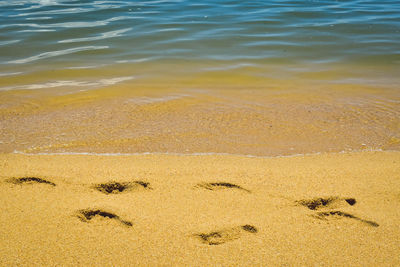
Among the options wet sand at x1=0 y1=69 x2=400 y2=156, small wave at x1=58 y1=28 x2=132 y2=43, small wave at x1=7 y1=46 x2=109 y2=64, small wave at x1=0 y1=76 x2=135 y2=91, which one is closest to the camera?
wet sand at x1=0 y1=69 x2=400 y2=156

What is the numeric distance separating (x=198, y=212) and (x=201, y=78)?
3806mm

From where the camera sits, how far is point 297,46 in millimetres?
7414

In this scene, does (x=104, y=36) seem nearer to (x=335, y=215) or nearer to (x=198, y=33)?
(x=198, y=33)

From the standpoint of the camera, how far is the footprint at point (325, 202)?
2.13 meters

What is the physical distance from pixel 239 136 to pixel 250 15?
756 centimetres

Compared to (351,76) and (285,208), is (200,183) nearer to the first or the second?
(285,208)

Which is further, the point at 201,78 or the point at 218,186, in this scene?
the point at 201,78

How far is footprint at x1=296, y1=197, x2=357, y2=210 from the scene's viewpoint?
6.98 ft

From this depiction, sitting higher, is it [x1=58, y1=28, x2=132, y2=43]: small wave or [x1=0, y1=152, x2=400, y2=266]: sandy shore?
[x1=58, y1=28, x2=132, y2=43]: small wave

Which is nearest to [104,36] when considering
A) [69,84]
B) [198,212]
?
[69,84]

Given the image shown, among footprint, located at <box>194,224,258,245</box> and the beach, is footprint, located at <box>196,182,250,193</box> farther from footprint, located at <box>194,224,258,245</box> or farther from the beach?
footprint, located at <box>194,224,258,245</box>

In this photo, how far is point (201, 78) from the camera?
5.61 meters

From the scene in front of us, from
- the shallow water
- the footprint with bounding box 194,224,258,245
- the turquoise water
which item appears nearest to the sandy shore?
the footprint with bounding box 194,224,258,245

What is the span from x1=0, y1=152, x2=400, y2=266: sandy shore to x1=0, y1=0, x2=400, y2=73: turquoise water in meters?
4.25
